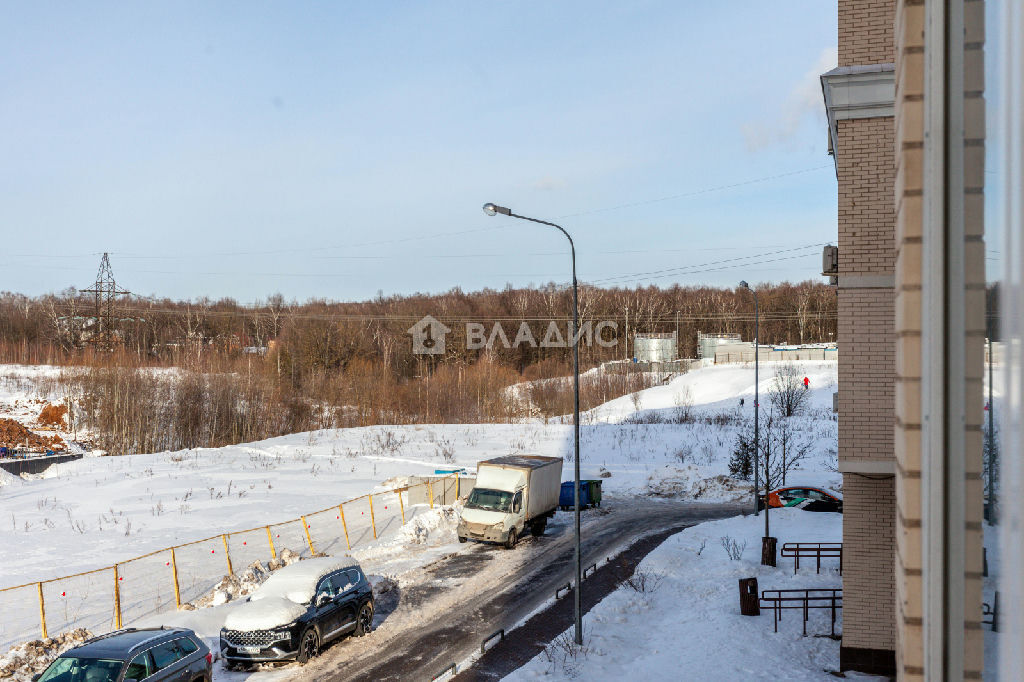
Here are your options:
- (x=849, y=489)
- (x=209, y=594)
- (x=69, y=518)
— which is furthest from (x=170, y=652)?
(x=69, y=518)

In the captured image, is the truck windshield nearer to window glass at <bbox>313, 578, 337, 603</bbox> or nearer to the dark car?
window glass at <bbox>313, 578, 337, 603</bbox>

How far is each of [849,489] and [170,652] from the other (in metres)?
12.8

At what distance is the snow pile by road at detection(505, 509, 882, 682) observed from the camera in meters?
15.6

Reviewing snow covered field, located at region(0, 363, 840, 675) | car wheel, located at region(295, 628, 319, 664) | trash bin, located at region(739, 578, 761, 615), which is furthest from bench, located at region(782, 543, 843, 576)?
car wheel, located at region(295, 628, 319, 664)

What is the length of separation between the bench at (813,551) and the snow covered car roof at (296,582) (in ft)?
44.2

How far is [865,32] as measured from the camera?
13.7 meters

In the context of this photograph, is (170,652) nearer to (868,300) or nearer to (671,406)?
(868,300)

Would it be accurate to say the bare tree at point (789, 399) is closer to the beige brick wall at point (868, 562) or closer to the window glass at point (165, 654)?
the beige brick wall at point (868, 562)

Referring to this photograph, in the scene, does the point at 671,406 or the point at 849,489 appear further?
the point at 671,406

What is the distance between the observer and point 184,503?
108ft

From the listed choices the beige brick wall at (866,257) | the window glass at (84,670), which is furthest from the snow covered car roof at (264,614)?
the beige brick wall at (866,257)

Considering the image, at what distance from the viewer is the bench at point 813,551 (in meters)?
22.3

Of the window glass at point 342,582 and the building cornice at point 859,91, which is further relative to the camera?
the window glass at point 342,582

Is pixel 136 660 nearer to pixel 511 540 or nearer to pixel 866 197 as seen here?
pixel 866 197
